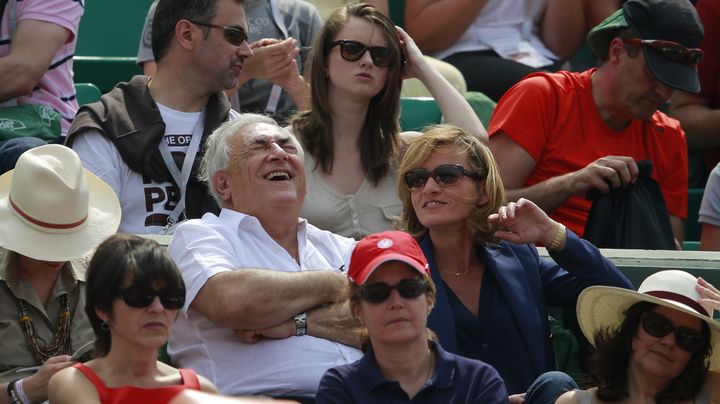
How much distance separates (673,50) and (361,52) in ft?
4.26

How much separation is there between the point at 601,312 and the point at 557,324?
21.4 inches

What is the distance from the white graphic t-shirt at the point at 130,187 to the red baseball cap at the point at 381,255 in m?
1.39

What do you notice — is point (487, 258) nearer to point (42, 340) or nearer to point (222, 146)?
point (222, 146)

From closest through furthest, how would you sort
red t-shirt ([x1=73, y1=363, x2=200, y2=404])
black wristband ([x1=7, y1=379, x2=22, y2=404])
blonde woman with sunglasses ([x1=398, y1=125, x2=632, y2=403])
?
red t-shirt ([x1=73, y1=363, x2=200, y2=404])
black wristband ([x1=7, y1=379, x2=22, y2=404])
blonde woman with sunglasses ([x1=398, y1=125, x2=632, y2=403])

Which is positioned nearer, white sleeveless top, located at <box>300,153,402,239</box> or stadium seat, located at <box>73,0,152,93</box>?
white sleeveless top, located at <box>300,153,402,239</box>

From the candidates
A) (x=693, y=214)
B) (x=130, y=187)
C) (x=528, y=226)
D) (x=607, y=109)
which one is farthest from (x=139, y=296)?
(x=693, y=214)

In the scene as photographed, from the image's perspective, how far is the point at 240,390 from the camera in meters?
4.13

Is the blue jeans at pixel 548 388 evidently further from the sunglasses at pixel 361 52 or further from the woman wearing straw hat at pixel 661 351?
the sunglasses at pixel 361 52

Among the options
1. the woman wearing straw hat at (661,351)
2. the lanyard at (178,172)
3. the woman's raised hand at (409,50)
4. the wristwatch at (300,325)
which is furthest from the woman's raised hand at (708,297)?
the lanyard at (178,172)

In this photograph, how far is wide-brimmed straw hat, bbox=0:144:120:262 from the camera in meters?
4.15

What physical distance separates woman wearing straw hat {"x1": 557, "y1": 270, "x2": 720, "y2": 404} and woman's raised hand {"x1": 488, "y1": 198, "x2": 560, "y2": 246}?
452mm

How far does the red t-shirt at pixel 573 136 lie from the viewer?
18.6 feet

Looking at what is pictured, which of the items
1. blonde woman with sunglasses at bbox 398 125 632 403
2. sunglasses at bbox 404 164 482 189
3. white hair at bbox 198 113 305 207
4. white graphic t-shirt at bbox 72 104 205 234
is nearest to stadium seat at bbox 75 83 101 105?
white graphic t-shirt at bbox 72 104 205 234

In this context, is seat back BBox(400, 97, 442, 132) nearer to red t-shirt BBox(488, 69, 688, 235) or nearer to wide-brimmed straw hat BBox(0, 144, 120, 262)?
red t-shirt BBox(488, 69, 688, 235)
